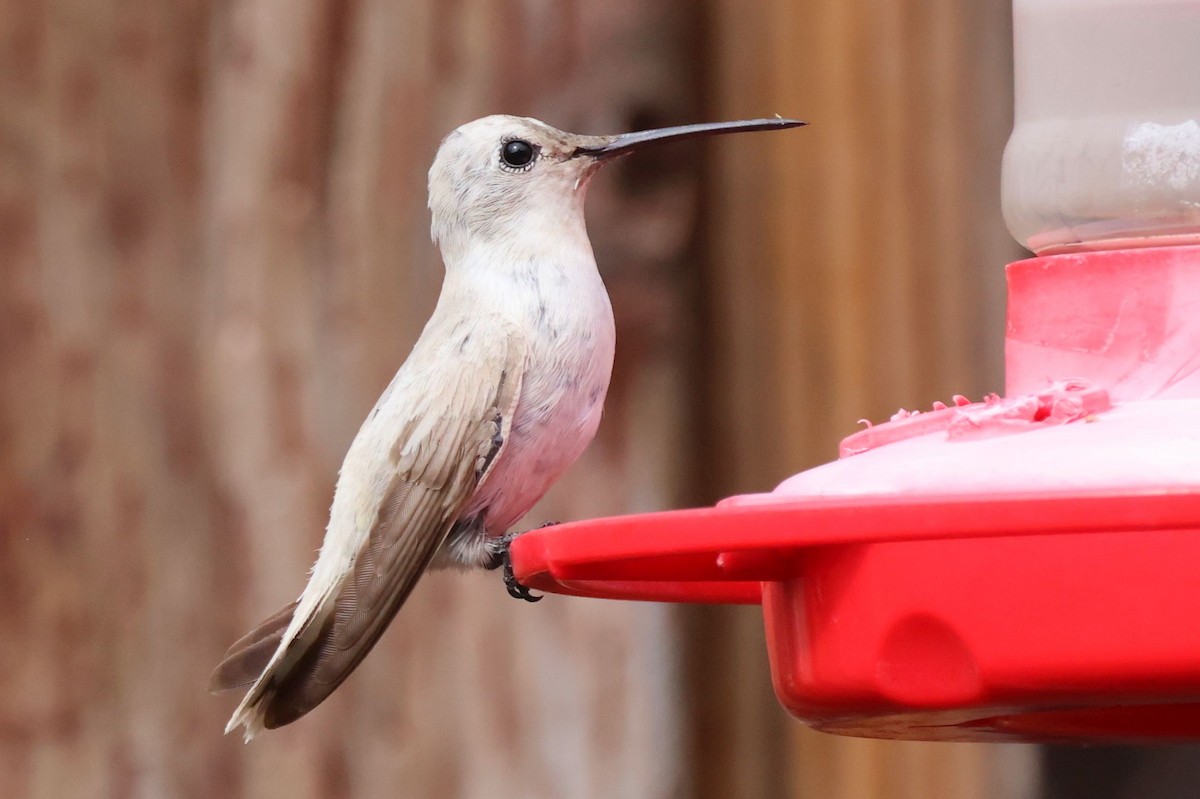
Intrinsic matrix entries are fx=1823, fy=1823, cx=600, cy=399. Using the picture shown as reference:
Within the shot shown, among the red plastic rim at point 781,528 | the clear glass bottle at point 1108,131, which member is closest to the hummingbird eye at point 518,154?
the clear glass bottle at point 1108,131

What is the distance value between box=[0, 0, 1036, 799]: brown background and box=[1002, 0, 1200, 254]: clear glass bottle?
320 millimetres

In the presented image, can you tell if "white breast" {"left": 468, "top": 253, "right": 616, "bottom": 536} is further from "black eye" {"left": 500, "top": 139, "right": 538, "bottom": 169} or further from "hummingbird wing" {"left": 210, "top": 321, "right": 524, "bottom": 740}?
"black eye" {"left": 500, "top": 139, "right": 538, "bottom": 169}

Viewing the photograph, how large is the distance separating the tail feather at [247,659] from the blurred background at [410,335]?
91 millimetres

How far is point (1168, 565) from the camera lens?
132 cm

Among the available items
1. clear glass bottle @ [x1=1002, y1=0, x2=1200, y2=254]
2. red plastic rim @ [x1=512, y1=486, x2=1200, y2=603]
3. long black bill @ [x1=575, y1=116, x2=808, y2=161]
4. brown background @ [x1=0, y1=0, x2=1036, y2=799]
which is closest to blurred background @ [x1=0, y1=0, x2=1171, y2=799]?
brown background @ [x1=0, y1=0, x2=1036, y2=799]

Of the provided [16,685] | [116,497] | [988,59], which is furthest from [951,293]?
[16,685]

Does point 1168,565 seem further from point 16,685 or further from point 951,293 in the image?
point 16,685

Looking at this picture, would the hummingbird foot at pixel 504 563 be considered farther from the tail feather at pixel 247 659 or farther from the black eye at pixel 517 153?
the black eye at pixel 517 153

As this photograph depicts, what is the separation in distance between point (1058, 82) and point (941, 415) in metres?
0.51

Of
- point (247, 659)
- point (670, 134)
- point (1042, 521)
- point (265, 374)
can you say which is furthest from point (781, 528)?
point (265, 374)

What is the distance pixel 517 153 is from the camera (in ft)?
7.84

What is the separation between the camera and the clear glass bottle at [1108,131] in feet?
5.93

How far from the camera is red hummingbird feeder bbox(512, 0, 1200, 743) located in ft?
4.32

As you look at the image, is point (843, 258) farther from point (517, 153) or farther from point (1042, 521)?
point (1042, 521)
